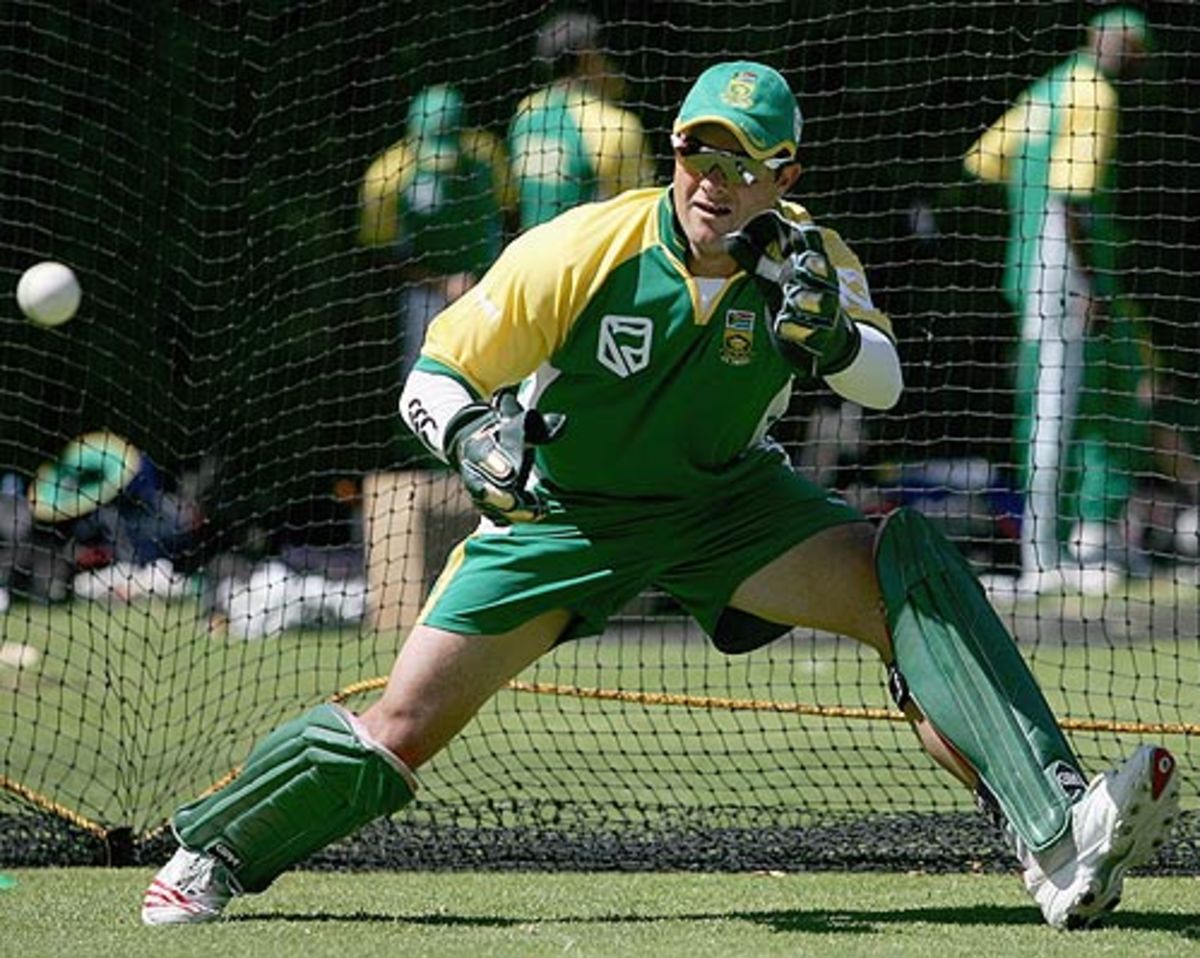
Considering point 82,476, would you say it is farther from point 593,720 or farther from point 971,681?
point 971,681

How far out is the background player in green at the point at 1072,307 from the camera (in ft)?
27.0

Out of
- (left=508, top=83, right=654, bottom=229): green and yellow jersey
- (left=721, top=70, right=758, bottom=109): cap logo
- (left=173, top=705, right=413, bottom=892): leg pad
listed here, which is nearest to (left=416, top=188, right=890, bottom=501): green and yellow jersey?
(left=721, top=70, right=758, bottom=109): cap logo

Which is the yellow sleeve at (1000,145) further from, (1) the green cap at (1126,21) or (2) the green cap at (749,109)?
(2) the green cap at (749,109)

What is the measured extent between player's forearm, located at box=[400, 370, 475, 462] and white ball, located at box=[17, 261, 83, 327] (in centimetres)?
395

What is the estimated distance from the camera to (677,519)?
15.6ft

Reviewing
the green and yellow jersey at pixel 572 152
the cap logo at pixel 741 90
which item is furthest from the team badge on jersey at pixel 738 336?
the green and yellow jersey at pixel 572 152

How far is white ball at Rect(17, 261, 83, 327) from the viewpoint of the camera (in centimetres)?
823

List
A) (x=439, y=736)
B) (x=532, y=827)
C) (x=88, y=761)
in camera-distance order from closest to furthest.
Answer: (x=439, y=736) < (x=532, y=827) < (x=88, y=761)

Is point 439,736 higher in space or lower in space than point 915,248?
lower

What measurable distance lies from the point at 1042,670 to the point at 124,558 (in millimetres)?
4370

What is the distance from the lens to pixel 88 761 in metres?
7.07

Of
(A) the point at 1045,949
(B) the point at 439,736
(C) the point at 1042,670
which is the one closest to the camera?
(A) the point at 1045,949

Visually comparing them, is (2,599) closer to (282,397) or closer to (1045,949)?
(282,397)

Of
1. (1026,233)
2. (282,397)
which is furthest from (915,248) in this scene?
(282,397)
